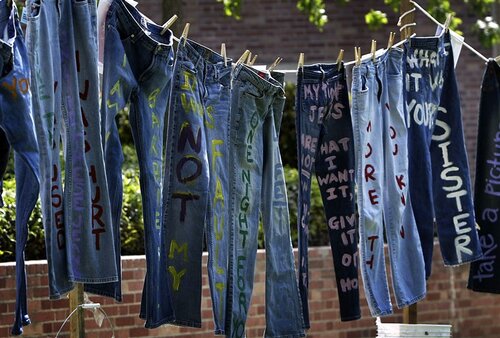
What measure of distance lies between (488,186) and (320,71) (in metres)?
1.62

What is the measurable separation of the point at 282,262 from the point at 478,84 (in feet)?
25.7

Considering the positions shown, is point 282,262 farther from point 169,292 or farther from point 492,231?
point 492,231

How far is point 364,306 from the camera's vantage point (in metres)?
9.40

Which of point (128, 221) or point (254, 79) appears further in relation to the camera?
point (128, 221)

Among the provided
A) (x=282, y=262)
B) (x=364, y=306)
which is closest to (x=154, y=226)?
(x=282, y=262)

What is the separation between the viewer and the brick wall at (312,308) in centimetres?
769

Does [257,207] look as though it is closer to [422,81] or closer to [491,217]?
[422,81]

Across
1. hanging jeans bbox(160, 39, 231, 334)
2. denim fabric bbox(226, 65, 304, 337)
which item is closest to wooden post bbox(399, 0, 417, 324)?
denim fabric bbox(226, 65, 304, 337)

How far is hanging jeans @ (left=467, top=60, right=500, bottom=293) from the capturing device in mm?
7508

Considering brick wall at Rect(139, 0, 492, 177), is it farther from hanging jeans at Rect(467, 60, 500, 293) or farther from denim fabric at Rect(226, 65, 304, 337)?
denim fabric at Rect(226, 65, 304, 337)

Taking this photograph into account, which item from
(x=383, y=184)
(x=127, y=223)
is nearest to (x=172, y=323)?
(x=383, y=184)

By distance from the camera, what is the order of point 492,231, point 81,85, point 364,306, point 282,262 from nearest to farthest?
point 81,85 → point 282,262 → point 492,231 → point 364,306

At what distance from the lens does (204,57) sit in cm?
612

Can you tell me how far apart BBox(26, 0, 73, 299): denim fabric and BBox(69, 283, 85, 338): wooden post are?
70cm
